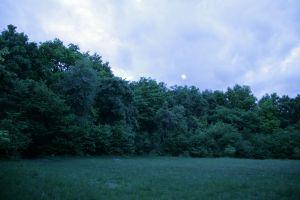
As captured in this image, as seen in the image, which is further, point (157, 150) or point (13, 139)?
point (157, 150)

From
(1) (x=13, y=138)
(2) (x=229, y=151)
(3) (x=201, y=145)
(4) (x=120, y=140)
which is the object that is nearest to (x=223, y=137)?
(2) (x=229, y=151)

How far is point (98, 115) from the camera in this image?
171ft

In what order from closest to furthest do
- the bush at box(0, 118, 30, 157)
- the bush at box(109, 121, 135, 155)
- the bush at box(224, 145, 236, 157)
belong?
the bush at box(0, 118, 30, 157)
the bush at box(109, 121, 135, 155)
the bush at box(224, 145, 236, 157)

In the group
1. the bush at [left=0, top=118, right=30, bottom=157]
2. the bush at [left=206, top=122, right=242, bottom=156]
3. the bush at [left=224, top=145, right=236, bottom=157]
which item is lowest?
the bush at [left=0, top=118, right=30, bottom=157]

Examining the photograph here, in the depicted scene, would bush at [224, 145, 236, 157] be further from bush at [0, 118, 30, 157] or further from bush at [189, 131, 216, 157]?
bush at [0, 118, 30, 157]

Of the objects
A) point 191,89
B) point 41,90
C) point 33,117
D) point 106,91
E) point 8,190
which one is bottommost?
point 8,190

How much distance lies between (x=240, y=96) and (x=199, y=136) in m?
39.1

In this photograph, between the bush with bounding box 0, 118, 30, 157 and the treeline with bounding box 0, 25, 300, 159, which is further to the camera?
the treeline with bounding box 0, 25, 300, 159

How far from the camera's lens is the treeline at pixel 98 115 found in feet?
112

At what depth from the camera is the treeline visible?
1339 inches

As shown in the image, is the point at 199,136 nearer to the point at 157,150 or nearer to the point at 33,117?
the point at 157,150

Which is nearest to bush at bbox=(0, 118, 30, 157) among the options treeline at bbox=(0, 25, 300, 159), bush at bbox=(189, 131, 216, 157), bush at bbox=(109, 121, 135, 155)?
treeline at bbox=(0, 25, 300, 159)

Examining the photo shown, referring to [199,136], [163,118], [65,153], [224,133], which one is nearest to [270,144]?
[224,133]

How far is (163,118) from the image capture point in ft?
200
